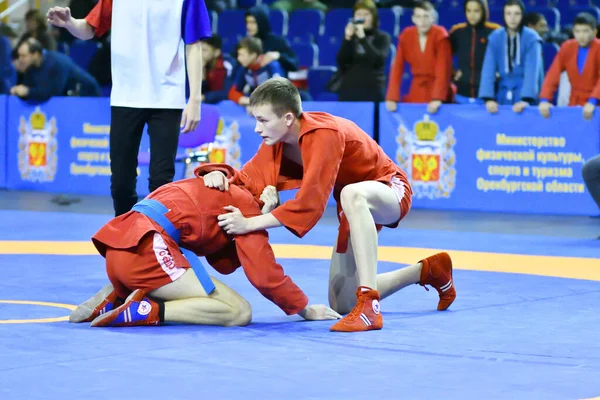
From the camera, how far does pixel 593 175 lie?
8.13 metres

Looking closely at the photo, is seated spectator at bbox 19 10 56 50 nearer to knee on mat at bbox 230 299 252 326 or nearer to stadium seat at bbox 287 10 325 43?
stadium seat at bbox 287 10 325 43

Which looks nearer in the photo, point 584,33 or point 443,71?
point 584,33

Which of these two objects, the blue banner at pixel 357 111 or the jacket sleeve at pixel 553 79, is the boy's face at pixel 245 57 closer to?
the blue banner at pixel 357 111

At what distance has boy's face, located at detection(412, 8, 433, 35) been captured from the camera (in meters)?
10.2

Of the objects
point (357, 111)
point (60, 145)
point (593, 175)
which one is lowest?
point (60, 145)

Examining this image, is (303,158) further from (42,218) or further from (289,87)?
(42,218)

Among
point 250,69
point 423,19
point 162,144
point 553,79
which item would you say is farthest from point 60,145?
point 162,144

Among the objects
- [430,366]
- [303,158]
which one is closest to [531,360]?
[430,366]

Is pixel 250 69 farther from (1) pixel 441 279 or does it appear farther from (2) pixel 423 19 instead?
(1) pixel 441 279

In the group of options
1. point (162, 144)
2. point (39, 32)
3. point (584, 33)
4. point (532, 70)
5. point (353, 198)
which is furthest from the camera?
point (39, 32)

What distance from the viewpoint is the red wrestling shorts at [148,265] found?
4.70 metres

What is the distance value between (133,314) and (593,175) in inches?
175

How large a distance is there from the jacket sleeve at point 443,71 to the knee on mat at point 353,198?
17.6 feet

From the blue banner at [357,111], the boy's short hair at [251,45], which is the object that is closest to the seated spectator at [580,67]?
the blue banner at [357,111]
